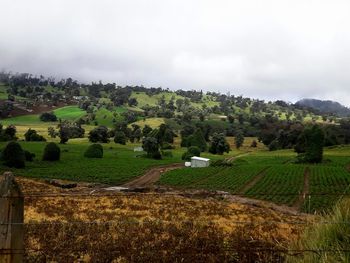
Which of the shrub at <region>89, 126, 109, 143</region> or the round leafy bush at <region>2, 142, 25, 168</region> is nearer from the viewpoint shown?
the round leafy bush at <region>2, 142, 25, 168</region>

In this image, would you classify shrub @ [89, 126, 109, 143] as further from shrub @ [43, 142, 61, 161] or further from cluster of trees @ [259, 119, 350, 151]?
cluster of trees @ [259, 119, 350, 151]

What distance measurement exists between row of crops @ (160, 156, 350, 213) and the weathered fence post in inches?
1991

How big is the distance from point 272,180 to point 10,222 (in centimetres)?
7459

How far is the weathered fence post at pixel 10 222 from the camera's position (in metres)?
5.18

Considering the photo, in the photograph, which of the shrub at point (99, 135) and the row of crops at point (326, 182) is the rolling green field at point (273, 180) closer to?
the row of crops at point (326, 182)

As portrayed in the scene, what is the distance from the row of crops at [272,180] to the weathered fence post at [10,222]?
50.6 meters

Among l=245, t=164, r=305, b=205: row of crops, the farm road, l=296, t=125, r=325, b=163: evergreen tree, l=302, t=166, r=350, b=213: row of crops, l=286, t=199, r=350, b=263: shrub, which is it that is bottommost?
the farm road

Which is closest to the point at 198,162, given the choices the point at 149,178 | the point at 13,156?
the point at 149,178

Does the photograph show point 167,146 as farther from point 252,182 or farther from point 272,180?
point 252,182

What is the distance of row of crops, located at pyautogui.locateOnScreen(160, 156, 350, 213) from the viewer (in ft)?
204

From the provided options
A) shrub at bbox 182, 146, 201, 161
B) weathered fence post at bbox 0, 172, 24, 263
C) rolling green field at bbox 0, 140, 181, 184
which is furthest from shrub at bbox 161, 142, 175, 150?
weathered fence post at bbox 0, 172, 24, 263

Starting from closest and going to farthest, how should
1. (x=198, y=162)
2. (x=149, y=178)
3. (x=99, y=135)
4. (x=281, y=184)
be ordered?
1. (x=281, y=184)
2. (x=149, y=178)
3. (x=198, y=162)
4. (x=99, y=135)

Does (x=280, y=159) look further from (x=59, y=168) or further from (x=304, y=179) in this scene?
(x=59, y=168)

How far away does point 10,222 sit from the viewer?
17.0 feet
